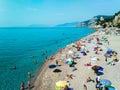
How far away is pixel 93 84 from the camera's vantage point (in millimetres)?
27312

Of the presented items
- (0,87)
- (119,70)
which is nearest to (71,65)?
(119,70)

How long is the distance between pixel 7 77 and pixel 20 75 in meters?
2.49

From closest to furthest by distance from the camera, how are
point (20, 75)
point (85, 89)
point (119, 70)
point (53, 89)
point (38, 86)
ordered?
point (85, 89), point (53, 89), point (38, 86), point (119, 70), point (20, 75)

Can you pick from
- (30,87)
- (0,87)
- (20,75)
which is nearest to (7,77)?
(20,75)

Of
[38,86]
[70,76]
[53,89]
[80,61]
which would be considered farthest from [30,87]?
[80,61]

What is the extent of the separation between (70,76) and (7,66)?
18.8m

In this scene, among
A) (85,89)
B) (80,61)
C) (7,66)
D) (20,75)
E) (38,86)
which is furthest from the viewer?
(7,66)

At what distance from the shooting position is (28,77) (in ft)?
111

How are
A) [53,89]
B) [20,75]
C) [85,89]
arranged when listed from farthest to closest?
[20,75] → [53,89] → [85,89]

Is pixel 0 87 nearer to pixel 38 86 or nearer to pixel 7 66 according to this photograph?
pixel 38 86

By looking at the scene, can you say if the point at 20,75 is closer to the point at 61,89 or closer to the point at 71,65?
the point at 71,65

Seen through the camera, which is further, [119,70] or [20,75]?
[20,75]

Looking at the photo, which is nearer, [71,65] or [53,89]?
[53,89]

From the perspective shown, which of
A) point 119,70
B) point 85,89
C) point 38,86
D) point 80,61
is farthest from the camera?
point 80,61
